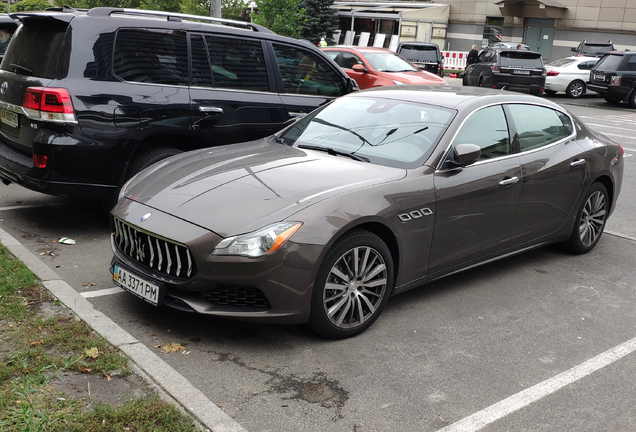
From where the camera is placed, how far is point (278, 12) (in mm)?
22516

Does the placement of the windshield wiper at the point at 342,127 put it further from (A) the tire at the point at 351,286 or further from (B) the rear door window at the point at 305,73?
(B) the rear door window at the point at 305,73

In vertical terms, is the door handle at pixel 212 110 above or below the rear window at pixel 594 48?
below

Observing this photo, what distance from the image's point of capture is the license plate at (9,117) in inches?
239

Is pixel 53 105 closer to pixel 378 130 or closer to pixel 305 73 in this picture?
pixel 378 130

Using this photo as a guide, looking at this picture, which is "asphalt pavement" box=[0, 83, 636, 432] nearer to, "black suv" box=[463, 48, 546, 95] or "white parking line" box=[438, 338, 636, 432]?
"white parking line" box=[438, 338, 636, 432]

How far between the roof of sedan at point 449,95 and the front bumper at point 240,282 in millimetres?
2006

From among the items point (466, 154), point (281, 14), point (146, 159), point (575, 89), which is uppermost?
point (281, 14)

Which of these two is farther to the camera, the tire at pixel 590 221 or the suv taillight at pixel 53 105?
the tire at pixel 590 221

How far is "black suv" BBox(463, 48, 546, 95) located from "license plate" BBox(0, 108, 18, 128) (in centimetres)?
1874

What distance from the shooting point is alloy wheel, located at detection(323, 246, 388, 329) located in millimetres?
4207

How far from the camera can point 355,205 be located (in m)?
4.26

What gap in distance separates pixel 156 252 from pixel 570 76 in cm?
2378

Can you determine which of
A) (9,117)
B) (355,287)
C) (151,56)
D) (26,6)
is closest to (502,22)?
(26,6)

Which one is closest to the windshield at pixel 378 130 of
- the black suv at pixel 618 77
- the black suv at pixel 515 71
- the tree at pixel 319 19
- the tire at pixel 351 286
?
the tire at pixel 351 286
